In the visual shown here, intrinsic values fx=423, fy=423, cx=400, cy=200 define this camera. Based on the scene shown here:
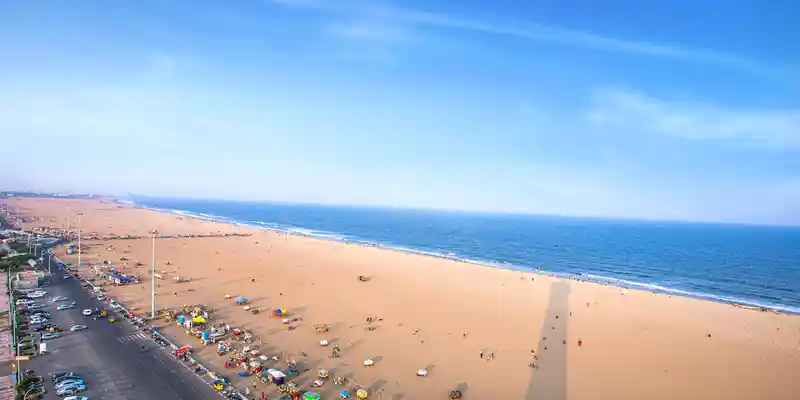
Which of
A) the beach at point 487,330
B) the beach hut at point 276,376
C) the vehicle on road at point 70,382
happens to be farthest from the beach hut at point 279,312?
the vehicle on road at point 70,382

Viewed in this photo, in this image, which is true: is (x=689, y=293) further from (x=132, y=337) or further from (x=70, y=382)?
(x=70, y=382)

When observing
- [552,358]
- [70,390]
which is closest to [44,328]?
[70,390]

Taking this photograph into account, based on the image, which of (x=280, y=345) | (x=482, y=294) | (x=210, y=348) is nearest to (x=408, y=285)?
(x=482, y=294)

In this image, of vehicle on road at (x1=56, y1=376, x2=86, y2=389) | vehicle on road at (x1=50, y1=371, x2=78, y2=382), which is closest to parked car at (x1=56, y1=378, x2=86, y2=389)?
vehicle on road at (x1=56, y1=376, x2=86, y2=389)

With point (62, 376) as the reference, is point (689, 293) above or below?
below

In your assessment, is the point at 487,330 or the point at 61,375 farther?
the point at 487,330

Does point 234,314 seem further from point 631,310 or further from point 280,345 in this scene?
point 631,310

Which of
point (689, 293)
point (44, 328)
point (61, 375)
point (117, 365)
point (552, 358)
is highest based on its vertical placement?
point (44, 328)
